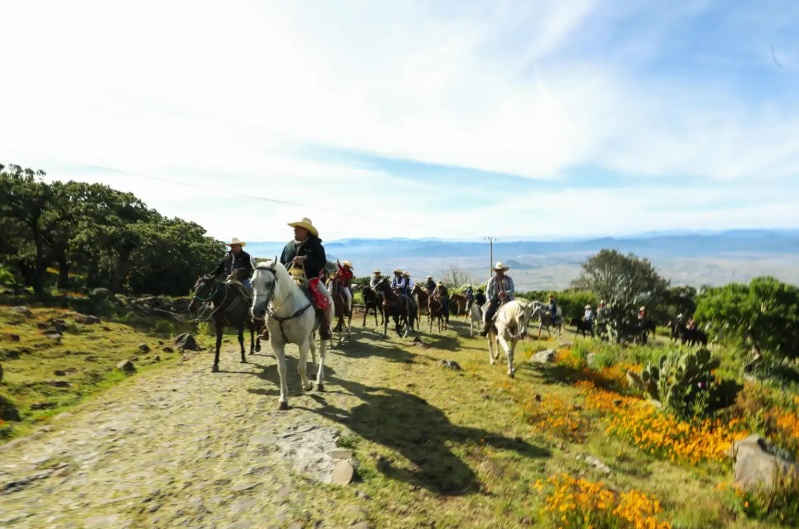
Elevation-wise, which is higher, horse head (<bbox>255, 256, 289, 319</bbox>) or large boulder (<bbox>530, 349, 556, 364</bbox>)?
horse head (<bbox>255, 256, 289, 319</bbox>)

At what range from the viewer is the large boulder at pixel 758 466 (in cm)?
603

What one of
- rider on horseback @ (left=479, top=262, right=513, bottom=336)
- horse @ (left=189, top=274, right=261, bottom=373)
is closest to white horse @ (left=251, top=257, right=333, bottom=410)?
horse @ (left=189, top=274, right=261, bottom=373)

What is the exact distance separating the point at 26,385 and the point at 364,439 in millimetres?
8813

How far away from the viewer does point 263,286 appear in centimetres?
812

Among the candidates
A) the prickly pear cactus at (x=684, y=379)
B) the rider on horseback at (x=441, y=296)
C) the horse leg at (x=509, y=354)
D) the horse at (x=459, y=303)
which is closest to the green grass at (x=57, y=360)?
the horse leg at (x=509, y=354)

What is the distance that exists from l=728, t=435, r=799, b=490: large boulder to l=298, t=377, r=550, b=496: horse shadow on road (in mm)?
3051

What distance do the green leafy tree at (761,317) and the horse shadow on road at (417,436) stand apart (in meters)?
19.7

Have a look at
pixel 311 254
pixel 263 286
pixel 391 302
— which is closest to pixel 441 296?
pixel 391 302

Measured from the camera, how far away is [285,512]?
17.5ft

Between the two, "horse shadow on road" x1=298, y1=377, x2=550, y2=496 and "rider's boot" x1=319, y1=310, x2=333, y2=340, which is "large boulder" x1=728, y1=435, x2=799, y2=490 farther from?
"rider's boot" x1=319, y1=310, x2=333, y2=340

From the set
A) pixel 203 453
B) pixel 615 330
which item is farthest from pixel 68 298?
pixel 615 330

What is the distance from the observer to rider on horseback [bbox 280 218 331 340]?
9.96 meters

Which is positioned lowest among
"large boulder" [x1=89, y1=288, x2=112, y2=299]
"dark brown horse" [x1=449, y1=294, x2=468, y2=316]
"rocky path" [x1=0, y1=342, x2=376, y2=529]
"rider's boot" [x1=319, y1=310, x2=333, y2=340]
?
"dark brown horse" [x1=449, y1=294, x2=468, y2=316]

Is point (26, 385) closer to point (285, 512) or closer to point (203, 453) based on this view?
point (203, 453)
